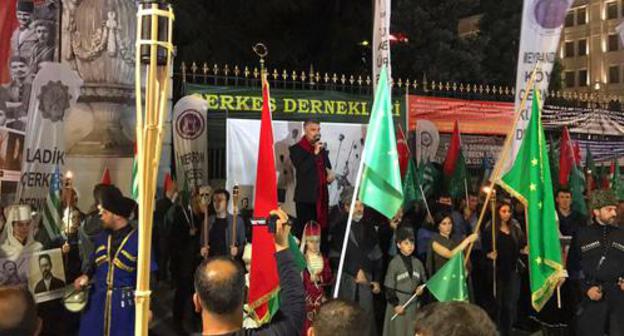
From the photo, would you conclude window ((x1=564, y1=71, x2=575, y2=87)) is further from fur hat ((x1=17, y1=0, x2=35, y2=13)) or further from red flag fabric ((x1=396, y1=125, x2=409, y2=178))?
fur hat ((x1=17, y1=0, x2=35, y2=13))

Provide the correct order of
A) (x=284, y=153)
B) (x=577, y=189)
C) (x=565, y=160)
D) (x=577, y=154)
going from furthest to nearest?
(x=577, y=154)
(x=565, y=160)
(x=577, y=189)
(x=284, y=153)

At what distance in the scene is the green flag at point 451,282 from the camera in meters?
7.08

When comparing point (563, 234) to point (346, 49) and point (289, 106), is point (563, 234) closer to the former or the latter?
point (289, 106)

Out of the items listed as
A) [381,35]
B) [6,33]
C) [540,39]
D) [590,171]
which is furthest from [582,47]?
[6,33]

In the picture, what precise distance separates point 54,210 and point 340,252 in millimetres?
3208

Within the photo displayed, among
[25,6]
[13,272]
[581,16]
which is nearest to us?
[13,272]

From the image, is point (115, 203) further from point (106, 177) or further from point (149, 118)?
point (149, 118)

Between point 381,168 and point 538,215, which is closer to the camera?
point 381,168

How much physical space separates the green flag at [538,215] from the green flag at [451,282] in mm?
720

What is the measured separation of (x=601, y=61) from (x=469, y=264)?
5329 cm

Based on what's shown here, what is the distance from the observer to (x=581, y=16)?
57.5m

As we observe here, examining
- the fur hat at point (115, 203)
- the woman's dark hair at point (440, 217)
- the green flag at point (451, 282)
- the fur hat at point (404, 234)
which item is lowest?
the green flag at point (451, 282)

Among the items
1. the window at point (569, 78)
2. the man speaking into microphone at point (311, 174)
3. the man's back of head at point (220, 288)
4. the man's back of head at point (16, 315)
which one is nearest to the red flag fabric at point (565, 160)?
the man speaking into microphone at point (311, 174)

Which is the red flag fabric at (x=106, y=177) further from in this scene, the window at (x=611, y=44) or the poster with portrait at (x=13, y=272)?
the window at (x=611, y=44)
